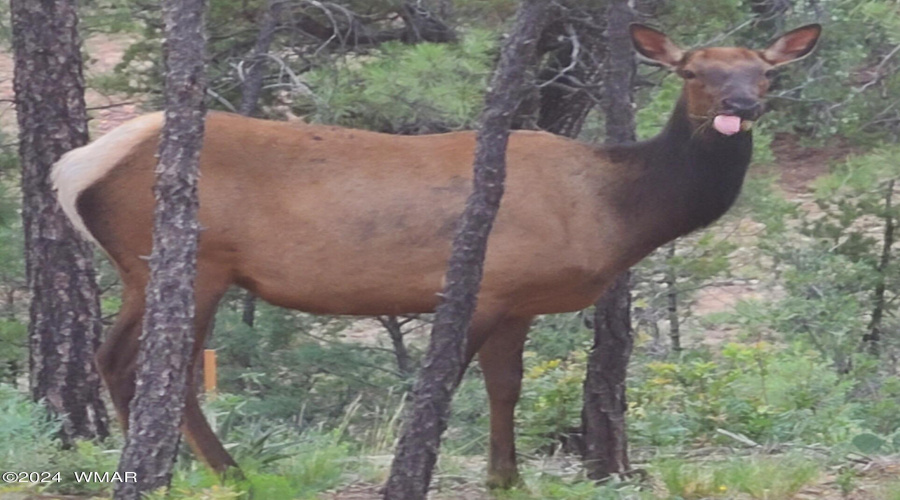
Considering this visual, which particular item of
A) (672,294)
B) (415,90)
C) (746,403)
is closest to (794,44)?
(746,403)

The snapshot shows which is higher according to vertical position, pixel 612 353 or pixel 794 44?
pixel 794 44

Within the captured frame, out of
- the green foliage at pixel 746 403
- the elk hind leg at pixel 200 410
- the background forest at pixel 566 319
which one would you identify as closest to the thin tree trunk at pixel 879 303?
the background forest at pixel 566 319

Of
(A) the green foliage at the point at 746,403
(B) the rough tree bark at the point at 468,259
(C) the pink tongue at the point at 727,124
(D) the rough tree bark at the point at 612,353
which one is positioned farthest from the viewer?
(A) the green foliage at the point at 746,403

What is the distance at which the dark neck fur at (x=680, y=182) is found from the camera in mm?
6578

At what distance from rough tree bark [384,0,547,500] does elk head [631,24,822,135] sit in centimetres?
148

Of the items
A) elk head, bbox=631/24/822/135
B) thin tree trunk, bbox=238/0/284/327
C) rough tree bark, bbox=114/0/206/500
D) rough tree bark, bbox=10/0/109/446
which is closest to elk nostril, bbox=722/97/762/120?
elk head, bbox=631/24/822/135

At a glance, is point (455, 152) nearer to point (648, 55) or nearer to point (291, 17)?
point (648, 55)

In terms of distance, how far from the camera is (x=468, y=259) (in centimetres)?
511

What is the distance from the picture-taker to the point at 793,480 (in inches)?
239

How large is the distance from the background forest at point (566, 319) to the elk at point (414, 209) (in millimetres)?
548

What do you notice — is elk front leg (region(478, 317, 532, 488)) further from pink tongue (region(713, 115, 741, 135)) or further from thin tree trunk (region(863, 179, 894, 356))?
thin tree trunk (region(863, 179, 894, 356))

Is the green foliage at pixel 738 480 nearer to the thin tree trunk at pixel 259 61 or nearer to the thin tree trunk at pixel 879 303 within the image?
the thin tree trunk at pixel 259 61

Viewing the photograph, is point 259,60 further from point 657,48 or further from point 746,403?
point 746,403

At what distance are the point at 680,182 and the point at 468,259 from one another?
1.88 m
